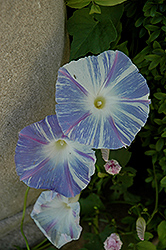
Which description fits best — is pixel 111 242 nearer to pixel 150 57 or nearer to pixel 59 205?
pixel 59 205

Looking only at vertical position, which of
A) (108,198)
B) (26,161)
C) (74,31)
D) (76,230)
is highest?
(74,31)

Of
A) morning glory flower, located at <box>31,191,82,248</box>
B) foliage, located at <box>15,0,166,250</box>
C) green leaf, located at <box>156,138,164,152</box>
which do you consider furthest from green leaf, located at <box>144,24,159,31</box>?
morning glory flower, located at <box>31,191,82,248</box>

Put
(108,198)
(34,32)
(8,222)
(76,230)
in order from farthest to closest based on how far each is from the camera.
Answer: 1. (108,198)
2. (8,222)
3. (76,230)
4. (34,32)

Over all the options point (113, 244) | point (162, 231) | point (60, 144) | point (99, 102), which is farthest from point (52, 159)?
point (162, 231)

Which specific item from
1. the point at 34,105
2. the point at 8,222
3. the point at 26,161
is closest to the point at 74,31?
the point at 34,105

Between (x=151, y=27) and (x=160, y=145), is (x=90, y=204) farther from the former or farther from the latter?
(x=151, y=27)

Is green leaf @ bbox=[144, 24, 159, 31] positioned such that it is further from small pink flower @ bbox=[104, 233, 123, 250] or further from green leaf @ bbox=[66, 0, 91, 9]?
small pink flower @ bbox=[104, 233, 123, 250]

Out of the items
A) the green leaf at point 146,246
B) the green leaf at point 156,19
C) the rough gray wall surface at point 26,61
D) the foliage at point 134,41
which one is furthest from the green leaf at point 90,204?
the green leaf at point 156,19

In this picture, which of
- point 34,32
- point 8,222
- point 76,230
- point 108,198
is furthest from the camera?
point 108,198
